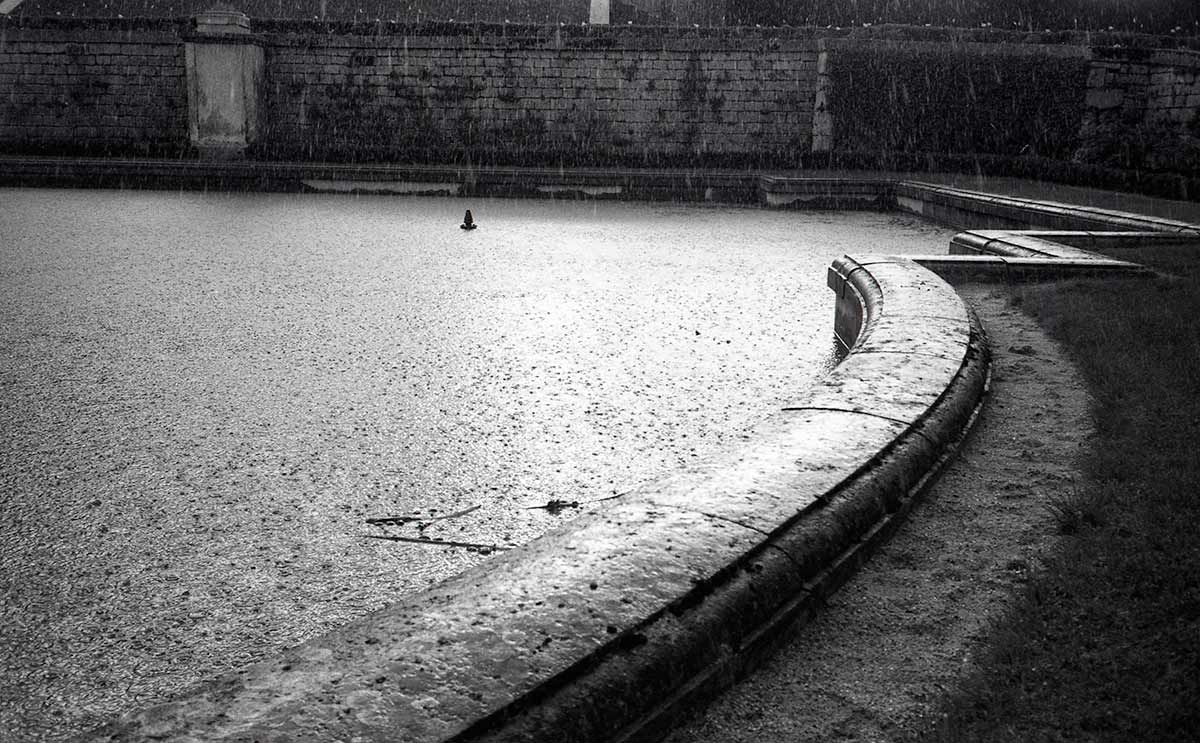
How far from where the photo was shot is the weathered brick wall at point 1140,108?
46.2 feet

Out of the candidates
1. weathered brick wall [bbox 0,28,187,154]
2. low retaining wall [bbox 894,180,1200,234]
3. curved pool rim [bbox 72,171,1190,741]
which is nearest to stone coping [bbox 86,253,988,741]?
curved pool rim [bbox 72,171,1190,741]

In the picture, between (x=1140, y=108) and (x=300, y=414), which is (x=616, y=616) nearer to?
(x=300, y=414)

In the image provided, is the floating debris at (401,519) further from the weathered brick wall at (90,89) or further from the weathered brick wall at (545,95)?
the weathered brick wall at (90,89)

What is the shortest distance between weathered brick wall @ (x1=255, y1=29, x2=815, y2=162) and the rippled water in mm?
10123

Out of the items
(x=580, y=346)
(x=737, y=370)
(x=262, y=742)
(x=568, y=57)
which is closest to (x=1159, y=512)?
(x=262, y=742)

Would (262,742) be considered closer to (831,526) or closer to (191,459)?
(831,526)

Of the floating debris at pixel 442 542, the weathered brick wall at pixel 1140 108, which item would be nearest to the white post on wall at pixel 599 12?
the weathered brick wall at pixel 1140 108

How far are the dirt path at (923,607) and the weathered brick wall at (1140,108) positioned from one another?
1295 centimetres

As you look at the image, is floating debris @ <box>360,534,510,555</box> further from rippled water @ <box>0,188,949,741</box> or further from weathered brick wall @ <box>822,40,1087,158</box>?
weathered brick wall @ <box>822,40,1087,158</box>

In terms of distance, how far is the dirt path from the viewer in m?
1.27

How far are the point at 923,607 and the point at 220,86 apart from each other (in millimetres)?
16593

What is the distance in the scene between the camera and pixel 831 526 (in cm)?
165

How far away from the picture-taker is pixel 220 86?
15531 mm

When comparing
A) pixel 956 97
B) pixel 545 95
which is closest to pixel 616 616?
pixel 545 95
